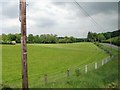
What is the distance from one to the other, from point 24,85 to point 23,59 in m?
0.91

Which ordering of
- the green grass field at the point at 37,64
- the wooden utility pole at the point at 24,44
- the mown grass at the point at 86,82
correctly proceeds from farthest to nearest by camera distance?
the green grass field at the point at 37,64
the mown grass at the point at 86,82
the wooden utility pole at the point at 24,44

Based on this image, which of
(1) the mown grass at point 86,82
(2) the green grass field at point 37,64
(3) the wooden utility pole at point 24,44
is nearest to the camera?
(3) the wooden utility pole at point 24,44

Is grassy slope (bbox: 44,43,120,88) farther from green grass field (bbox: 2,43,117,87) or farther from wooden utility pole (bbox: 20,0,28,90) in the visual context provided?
wooden utility pole (bbox: 20,0,28,90)

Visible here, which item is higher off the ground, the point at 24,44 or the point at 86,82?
the point at 24,44

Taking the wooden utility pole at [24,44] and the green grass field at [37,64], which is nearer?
the wooden utility pole at [24,44]

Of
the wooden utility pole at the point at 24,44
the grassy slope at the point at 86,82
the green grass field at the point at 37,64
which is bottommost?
the green grass field at the point at 37,64

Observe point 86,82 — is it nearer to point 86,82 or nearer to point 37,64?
point 86,82

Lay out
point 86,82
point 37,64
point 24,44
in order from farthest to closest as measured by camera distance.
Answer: point 37,64 → point 86,82 → point 24,44

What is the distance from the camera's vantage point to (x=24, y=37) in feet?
30.2

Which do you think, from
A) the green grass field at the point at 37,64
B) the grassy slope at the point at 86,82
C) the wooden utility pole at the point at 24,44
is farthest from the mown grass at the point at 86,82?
the wooden utility pole at the point at 24,44

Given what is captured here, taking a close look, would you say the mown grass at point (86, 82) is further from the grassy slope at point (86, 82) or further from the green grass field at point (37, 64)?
the green grass field at point (37, 64)

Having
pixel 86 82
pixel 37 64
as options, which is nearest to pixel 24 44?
pixel 86 82

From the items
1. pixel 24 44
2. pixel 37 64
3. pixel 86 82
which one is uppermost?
pixel 24 44

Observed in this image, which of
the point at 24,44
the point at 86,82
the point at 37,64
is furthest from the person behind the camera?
the point at 37,64
